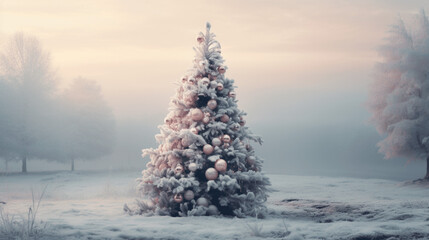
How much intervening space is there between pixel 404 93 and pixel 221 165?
54.9 ft

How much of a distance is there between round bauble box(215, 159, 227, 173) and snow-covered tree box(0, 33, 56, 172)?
24.8 m

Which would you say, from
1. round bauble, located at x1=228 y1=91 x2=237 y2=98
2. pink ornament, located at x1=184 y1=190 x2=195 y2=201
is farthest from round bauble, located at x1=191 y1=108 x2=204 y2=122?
pink ornament, located at x1=184 y1=190 x2=195 y2=201

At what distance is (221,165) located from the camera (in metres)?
9.62

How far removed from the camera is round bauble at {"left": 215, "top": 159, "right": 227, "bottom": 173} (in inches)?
379

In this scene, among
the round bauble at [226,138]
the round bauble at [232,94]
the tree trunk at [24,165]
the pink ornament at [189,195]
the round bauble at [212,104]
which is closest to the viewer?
the pink ornament at [189,195]

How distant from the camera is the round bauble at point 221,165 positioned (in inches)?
379

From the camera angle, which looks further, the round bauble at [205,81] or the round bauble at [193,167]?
the round bauble at [205,81]

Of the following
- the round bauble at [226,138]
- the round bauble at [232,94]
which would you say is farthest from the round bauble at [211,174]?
the round bauble at [232,94]

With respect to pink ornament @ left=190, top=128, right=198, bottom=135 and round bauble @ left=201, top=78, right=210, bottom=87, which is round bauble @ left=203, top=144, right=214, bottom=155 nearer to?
pink ornament @ left=190, top=128, right=198, bottom=135

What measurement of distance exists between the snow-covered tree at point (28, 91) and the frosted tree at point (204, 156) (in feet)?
77.0

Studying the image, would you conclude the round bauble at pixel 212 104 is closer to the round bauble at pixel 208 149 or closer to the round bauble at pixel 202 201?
the round bauble at pixel 208 149

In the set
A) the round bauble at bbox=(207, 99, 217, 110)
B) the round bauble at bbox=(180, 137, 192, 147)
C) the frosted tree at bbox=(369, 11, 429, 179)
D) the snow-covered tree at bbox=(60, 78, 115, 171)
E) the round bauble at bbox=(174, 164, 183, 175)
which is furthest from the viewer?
the snow-covered tree at bbox=(60, 78, 115, 171)

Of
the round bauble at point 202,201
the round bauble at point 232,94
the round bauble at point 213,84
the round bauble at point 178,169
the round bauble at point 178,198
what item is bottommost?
the round bauble at point 202,201

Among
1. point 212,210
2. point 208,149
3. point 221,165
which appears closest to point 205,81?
point 208,149
